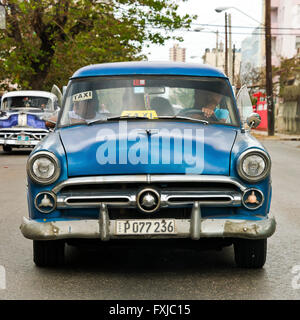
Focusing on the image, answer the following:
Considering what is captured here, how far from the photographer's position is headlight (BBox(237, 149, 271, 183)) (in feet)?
17.1

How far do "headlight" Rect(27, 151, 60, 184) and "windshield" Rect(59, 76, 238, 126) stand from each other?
989 mm

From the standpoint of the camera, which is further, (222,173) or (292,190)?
(292,190)

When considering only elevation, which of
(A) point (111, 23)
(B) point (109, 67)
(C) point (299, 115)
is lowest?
(C) point (299, 115)

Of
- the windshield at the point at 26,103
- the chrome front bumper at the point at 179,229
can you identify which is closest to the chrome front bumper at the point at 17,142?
the windshield at the point at 26,103

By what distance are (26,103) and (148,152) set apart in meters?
16.9

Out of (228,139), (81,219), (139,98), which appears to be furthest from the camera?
(139,98)

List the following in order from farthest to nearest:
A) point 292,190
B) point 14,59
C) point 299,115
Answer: point 299,115 → point 14,59 → point 292,190

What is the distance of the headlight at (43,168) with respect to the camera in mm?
5211

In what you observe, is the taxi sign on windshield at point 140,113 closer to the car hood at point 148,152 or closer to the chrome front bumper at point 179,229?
the car hood at point 148,152
